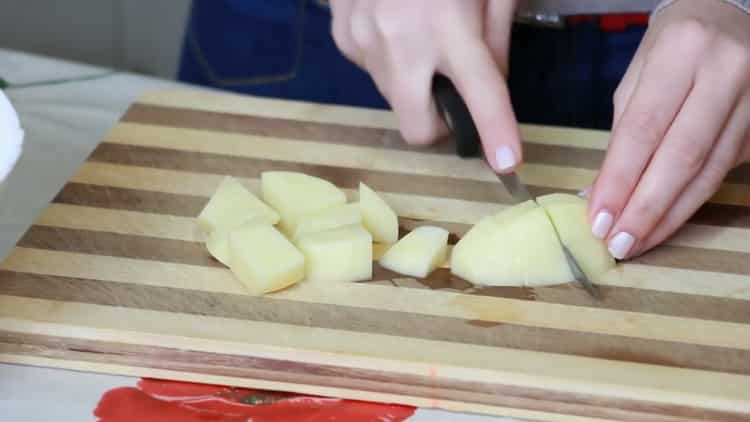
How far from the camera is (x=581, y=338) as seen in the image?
0.97 m

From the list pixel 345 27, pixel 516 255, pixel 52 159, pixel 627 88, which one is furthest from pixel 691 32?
pixel 52 159

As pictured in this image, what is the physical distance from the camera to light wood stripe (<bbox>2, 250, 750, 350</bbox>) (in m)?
0.98

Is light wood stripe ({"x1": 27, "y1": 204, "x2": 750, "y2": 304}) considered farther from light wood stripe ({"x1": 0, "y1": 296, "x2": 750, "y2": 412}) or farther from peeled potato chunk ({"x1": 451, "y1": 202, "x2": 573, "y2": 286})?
light wood stripe ({"x1": 0, "y1": 296, "x2": 750, "y2": 412})

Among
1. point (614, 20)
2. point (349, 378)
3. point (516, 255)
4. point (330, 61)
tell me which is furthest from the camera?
point (330, 61)

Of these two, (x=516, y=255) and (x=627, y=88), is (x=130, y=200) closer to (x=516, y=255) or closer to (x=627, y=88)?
(x=516, y=255)

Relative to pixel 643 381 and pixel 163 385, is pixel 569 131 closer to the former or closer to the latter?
pixel 643 381

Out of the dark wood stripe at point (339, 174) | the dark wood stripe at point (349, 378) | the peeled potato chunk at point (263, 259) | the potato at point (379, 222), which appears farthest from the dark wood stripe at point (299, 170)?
the dark wood stripe at point (349, 378)

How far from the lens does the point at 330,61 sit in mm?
1610

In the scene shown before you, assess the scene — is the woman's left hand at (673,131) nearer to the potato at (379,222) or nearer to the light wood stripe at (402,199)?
the light wood stripe at (402,199)

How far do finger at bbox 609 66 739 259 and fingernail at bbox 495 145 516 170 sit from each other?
0.14 metres

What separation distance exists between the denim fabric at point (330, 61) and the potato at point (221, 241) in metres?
0.57

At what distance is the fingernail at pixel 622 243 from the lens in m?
1.06

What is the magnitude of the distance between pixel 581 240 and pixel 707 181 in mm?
165

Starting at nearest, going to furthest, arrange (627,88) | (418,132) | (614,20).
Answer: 1. (627,88)
2. (418,132)
3. (614,20)
